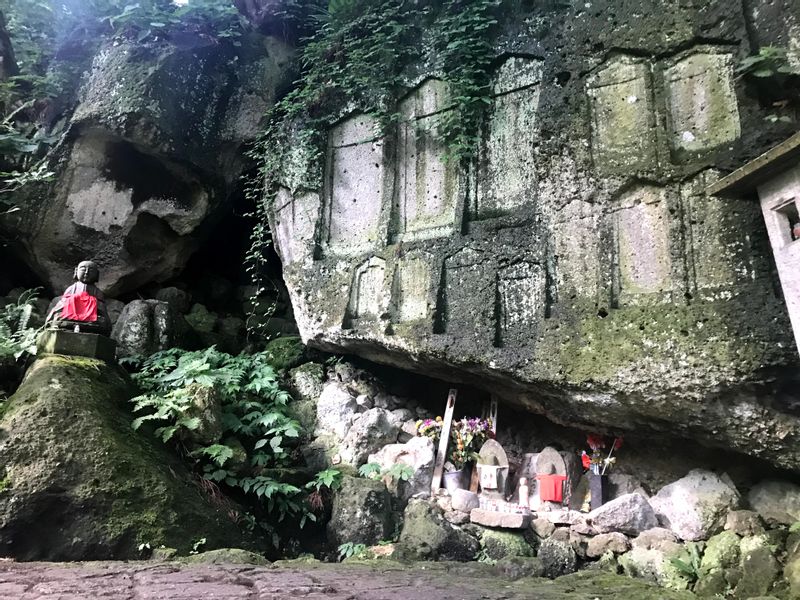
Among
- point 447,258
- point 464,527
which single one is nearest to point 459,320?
point 447,258

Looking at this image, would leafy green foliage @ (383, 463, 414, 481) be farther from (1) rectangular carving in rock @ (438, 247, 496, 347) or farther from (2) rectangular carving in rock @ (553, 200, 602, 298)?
(2) rectangular carving in rock @ (553, 200, 602, 298)

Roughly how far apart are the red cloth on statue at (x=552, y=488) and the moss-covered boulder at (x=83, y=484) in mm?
3661

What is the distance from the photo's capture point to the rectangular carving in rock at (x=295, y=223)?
890cm

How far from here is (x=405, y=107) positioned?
8.55 metres

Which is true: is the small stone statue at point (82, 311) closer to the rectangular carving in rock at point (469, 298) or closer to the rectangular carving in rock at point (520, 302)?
the rectangular carving in rock at point (469, 298)

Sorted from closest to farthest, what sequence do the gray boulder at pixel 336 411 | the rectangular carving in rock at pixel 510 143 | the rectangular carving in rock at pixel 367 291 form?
the rectangular carving in rock at pixel 510 143, the rectangular carving in rock at pixel 367 291, the gray boulder at pixel 336 411

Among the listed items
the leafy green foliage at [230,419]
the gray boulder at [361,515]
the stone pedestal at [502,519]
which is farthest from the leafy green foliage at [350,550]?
the stone pedestal at [502,519]

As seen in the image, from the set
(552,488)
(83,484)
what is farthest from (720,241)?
(83,484)

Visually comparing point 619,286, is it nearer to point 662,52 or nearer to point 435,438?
Result: point 662,52

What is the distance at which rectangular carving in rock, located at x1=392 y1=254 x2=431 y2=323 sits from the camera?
24.6ft

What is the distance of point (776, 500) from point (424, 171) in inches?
235

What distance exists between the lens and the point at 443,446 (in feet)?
24.3

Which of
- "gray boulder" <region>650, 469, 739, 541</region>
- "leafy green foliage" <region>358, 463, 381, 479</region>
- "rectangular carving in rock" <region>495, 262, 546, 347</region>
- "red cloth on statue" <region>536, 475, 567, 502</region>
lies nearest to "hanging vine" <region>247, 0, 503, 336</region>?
"rectangular carving in rock" <region>495, 262, 546, 347</region>

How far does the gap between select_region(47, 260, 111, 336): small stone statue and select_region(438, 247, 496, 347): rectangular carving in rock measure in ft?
15.0
